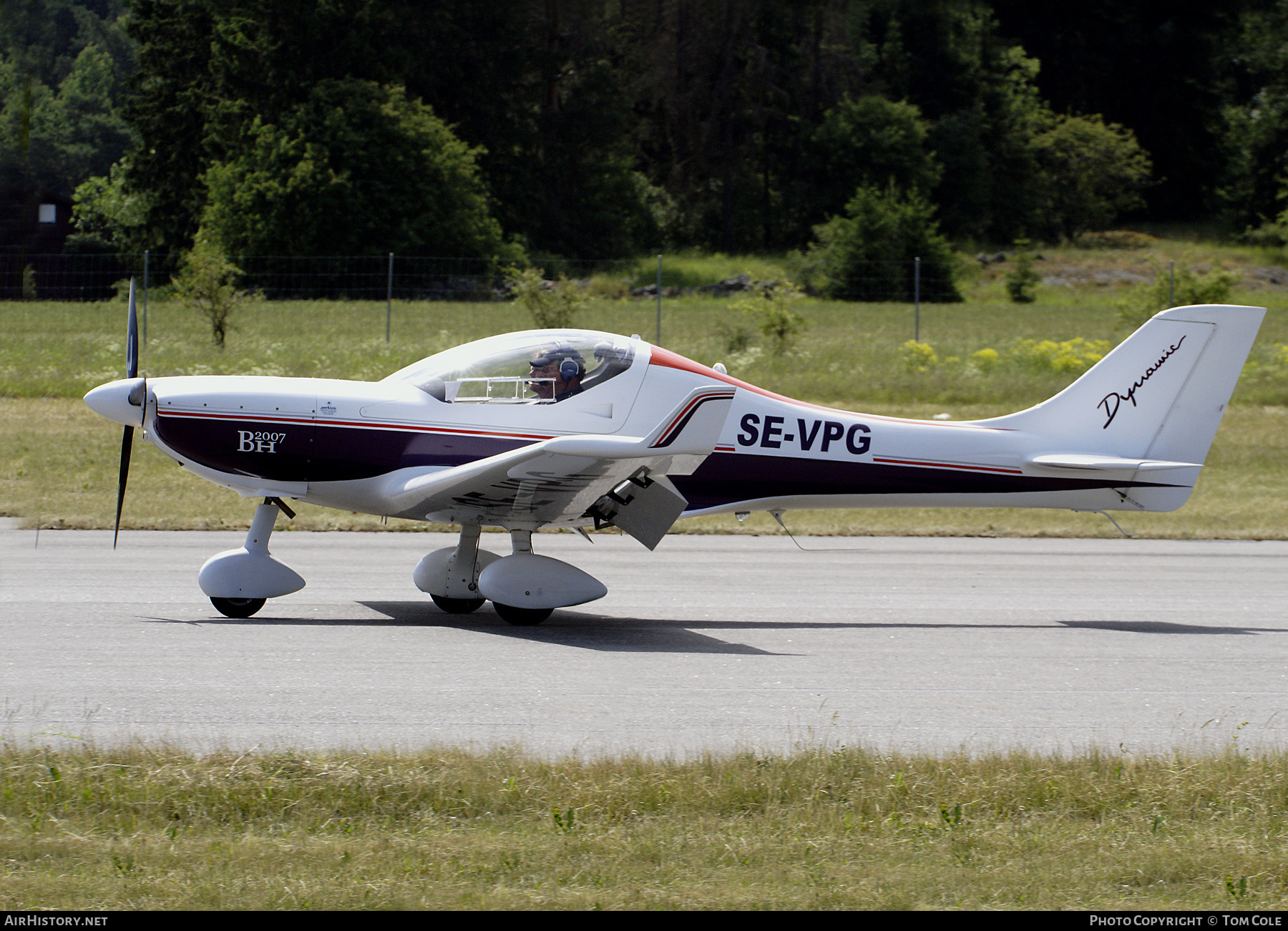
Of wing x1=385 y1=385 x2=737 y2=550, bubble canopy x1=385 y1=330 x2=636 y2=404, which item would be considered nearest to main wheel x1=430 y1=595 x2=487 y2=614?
wing x1=385 y1=385 x2=737 y2=550

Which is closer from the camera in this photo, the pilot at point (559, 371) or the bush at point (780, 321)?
the pilot at point (559, 371)

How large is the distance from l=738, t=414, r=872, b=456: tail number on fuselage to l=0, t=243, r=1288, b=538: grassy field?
4.06m

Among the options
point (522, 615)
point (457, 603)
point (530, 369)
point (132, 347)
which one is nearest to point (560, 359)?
point (530, 369)

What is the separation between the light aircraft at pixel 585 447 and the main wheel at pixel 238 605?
0.05 feet

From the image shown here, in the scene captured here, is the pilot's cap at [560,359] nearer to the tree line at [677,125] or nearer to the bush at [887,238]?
the tree line at [677,125]

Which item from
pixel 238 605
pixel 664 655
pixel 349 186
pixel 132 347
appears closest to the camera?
pixel 664 655

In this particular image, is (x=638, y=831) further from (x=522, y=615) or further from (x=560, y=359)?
(x=560, y=359)

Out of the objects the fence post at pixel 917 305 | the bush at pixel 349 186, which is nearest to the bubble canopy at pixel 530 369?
the fence post at pixel 917 305

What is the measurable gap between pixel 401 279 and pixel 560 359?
27.5 meters

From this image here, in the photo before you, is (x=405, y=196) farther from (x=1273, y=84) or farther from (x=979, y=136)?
(x=1273, y=84)

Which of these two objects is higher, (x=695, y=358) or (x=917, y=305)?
(x=917, y=305)

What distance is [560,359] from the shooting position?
27.7ft

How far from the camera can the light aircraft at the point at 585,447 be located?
26.6ft

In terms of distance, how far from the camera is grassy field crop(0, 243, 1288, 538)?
44.3 feet
